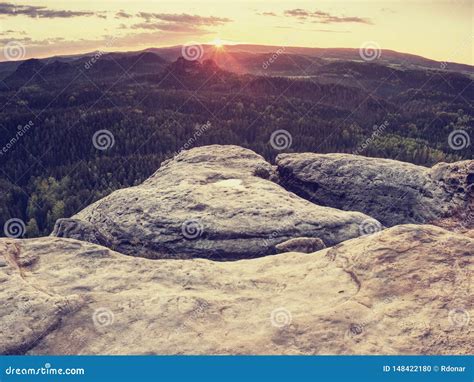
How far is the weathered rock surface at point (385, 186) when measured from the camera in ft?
52.8

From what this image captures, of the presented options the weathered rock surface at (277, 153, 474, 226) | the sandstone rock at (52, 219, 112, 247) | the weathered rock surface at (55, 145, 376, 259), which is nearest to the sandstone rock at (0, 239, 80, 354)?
the sandstone rock at (52, 219, 112, 247)

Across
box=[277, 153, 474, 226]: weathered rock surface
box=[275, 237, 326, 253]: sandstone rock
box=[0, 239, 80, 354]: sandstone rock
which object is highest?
box=[277, 153, 474, 226]: weathered rock surface

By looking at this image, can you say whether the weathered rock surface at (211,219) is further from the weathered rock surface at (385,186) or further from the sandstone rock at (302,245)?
the weathered rock surface at (385,186)

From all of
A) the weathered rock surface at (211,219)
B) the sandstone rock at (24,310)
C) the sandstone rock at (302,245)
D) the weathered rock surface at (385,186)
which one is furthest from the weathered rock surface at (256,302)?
the weathered rock surface at (385,186)

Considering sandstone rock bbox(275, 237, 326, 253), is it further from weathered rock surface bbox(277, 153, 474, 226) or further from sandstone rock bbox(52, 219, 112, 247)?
weathered rock surface bbox(277, 153, 474, 226)

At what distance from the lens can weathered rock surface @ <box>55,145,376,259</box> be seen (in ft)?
42.7

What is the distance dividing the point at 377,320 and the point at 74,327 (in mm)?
4913

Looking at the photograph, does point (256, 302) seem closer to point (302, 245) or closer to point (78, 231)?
point (302, 245)

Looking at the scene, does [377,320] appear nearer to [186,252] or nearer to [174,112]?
[186,252]

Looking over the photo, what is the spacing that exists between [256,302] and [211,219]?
483 centimetres

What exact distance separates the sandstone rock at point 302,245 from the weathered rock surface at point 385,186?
5399mm

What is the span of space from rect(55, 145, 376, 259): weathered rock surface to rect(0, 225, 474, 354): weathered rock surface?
7.61 ft

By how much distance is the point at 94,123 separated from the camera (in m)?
50.4

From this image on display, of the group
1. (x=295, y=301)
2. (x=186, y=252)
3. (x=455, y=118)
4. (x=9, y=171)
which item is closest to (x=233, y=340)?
(x=295, y=301)
